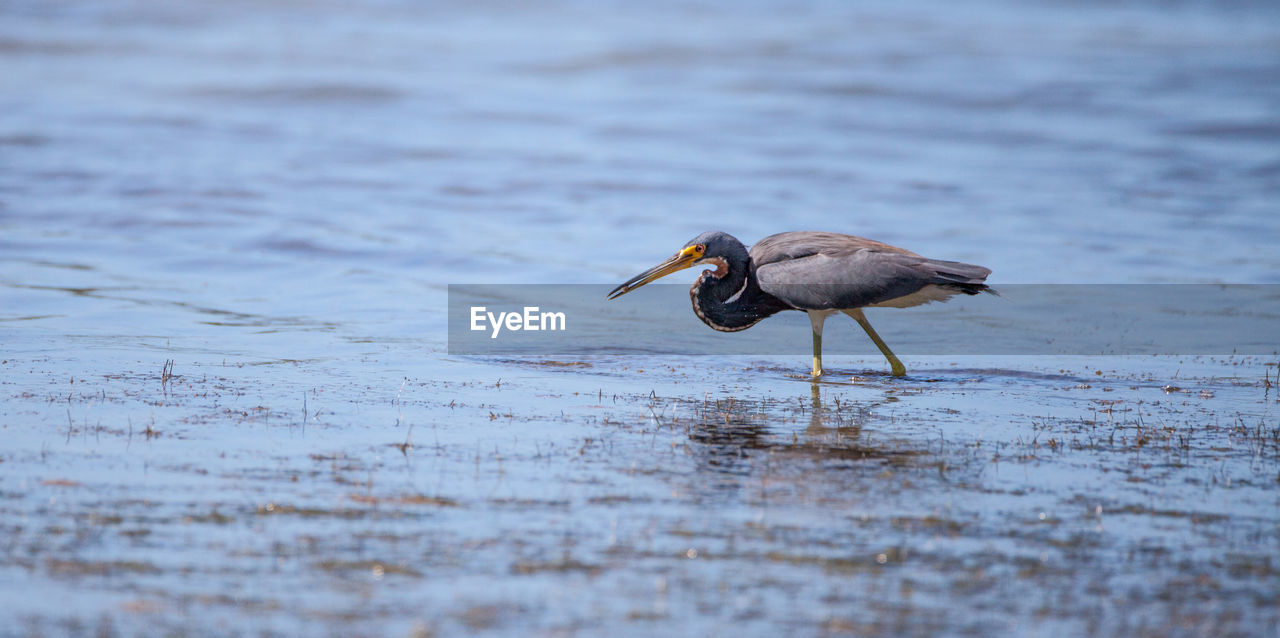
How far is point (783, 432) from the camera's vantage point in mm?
7871

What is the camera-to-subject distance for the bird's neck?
1018 centimetres

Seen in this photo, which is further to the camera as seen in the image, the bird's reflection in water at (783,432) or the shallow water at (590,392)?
the bird's reflection in water at (783,432)

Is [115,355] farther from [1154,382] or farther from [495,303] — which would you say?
[1154,382]

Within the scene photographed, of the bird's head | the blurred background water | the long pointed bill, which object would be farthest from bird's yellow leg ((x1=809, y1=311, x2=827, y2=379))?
the blurred background water

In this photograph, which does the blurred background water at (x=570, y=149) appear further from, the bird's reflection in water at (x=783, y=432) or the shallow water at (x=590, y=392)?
the bird's reflection in water at (x=783, y=432)

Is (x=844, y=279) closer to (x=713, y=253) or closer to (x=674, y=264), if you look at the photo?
(x=713, y=253)

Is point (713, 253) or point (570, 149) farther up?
point (570, 149)

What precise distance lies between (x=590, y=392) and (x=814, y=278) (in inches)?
72.9

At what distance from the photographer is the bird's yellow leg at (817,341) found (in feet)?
32.9

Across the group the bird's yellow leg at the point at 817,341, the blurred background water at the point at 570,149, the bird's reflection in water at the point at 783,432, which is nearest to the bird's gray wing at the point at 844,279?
the bird's yellow leg at the point at 817,341

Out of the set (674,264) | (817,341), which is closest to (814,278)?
(817,341)

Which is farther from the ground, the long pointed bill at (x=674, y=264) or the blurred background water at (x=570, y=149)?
the blurred background water at (x=570, y=149)

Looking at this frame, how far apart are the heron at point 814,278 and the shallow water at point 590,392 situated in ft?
1.63

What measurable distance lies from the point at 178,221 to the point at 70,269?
316cm
